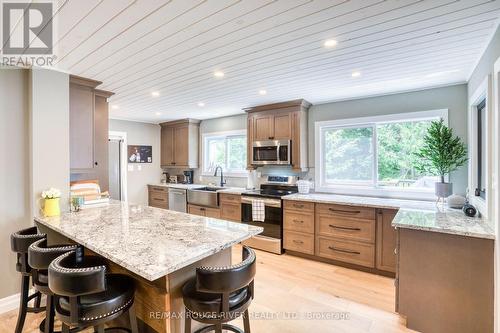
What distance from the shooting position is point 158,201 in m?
5.81

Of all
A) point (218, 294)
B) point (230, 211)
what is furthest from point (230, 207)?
point (218, 294)

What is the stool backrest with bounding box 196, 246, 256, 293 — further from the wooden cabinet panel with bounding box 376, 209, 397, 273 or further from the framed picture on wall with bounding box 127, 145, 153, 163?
the framed picture on wall with bounding box 127, 145, 153, 163

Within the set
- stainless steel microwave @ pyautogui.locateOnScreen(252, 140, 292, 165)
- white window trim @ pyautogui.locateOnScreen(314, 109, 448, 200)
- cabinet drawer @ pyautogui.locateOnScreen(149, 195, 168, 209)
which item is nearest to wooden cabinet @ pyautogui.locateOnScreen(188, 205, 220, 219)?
cabinet drawer @ pyautogui.locateOnScreen(149, 195, 168, 209)

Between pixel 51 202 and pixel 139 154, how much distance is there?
11.5 feet

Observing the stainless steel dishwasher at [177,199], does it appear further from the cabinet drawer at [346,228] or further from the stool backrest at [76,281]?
the stool backrest at [76,281]

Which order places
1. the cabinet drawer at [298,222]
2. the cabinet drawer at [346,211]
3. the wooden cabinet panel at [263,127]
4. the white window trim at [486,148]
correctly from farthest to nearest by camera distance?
the wooden cabinet panel at [263,127], the cabinet drawer at [298,222], the cabinet drawer at [346,211], the white window trim at [486,148]

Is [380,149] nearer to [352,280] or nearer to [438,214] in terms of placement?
[438,214]

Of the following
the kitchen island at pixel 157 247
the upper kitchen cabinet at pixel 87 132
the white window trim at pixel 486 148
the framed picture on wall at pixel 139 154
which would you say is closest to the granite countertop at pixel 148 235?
the kitchen island at pixel 157 247

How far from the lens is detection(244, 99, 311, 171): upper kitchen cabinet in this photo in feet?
13.3

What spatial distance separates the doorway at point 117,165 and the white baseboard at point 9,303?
289 centimetres

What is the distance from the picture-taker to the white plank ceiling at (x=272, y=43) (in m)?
1.60

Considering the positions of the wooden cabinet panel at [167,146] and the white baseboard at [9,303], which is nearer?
the white baseboard at [9,303]

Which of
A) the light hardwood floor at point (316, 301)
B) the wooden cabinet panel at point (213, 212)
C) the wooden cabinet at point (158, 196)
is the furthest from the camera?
the wooden cabinet at point (158, 196)

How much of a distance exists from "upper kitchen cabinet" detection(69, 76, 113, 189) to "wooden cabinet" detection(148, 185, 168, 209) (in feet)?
7.78
